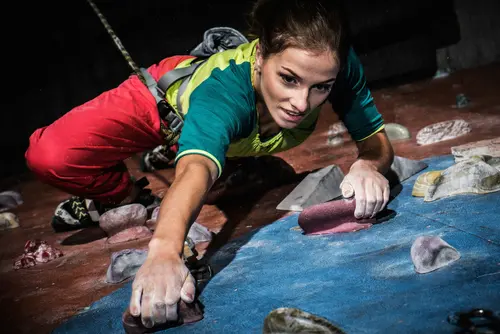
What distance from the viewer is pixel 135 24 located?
6777 mm

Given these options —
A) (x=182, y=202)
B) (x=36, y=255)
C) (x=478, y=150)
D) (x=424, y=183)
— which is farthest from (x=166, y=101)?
(x=478, y=150)

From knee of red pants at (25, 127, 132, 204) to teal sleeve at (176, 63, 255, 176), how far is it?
1074mm

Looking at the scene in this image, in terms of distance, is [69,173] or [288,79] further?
[69,173]

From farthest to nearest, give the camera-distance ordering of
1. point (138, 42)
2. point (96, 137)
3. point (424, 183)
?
point (138, 42) → point (96, 137) → point (424, 183)

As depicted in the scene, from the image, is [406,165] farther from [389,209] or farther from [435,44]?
[435,44]

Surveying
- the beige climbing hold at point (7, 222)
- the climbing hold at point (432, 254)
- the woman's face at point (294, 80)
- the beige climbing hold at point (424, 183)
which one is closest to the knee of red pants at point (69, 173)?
the beige climbing hold at point (7, 222)

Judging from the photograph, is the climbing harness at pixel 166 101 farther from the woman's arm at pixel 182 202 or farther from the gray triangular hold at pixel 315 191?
the woman's arm at pixel 182 202

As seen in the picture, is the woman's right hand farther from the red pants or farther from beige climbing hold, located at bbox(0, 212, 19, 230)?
beige climbing hold, located at bbox(0, 212, 19, 230)

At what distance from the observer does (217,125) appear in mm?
2049

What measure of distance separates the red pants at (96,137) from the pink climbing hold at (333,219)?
1070 millimetres

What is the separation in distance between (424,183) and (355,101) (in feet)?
1.53

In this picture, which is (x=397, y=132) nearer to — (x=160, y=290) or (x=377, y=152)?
(x=377, y=152)

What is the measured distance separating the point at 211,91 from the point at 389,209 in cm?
86

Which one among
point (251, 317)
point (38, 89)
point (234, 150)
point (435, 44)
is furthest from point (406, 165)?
point (38, 89)
